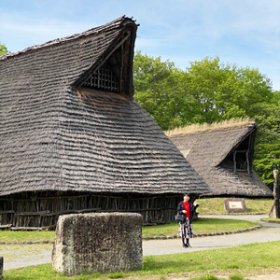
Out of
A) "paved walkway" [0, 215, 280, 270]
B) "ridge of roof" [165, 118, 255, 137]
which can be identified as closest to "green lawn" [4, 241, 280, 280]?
"paved walkway" [0, 215, 280, 270]

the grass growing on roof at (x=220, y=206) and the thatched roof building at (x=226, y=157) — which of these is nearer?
the grass growing on roof at (x=220, y=206)

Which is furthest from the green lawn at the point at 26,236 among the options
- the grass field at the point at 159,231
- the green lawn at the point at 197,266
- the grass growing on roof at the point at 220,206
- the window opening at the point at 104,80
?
the grass growing on roof at the point at 220,206

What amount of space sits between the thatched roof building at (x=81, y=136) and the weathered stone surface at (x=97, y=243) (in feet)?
25.5

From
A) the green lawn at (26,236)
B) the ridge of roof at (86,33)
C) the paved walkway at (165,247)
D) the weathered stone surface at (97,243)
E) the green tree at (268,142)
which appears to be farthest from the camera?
the green tree at (268,142)

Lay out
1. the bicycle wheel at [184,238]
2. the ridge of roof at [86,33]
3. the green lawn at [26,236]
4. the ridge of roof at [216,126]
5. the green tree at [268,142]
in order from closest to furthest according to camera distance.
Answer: the bicycle wheel at [184,238] < the green lawn at [26,236] < the ridge of roof at [86,33] < the ridge of roof at [216,126] < the green tree at [268,142]

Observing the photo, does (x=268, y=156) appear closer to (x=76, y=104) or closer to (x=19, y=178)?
(x=76, y=104)

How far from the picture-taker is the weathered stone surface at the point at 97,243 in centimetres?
939

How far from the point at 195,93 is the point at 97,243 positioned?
Result: 48.1 m

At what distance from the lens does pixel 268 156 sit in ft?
143

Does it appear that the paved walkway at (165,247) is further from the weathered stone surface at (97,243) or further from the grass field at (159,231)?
the weathered stone surface at (97,243)

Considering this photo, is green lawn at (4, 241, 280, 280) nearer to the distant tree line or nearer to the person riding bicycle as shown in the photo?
the person riding bicycle

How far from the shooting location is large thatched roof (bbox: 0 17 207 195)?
18516mm

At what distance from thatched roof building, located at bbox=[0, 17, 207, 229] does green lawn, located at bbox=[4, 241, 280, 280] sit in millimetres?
7046

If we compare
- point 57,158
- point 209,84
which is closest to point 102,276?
point 57,158
